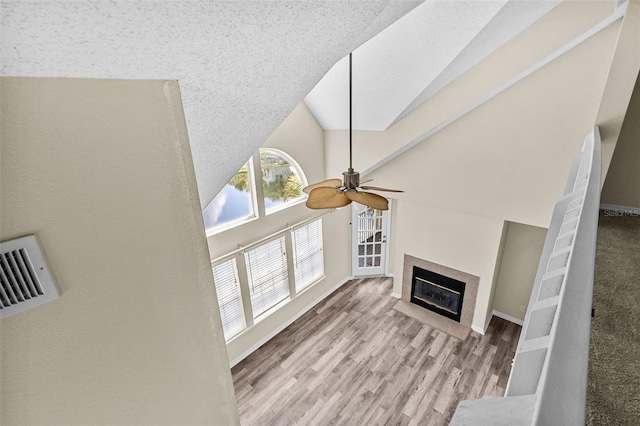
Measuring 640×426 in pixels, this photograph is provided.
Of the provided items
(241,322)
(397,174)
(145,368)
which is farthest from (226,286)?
(145,368)

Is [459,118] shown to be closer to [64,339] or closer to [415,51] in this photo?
[415,51]

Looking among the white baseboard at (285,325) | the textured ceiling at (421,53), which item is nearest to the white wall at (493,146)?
the textured ceiling at (421,53)

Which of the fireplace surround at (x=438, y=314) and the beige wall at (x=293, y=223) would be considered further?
the fireplace surround at (x=438, y=314)

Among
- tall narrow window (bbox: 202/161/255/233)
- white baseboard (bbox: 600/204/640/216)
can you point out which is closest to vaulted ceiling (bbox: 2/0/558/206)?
tall narrow window (bbox: 202/161/255/233)

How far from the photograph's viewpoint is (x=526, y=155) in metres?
3.94

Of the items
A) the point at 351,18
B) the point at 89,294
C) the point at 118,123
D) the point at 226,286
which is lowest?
the point at 226,286

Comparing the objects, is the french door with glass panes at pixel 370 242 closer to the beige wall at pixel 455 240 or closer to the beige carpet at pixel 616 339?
the beige wall at pixel 455 240

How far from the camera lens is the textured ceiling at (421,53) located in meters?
2.82

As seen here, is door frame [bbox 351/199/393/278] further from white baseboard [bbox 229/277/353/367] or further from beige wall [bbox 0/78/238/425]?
beige wall [bbox 0/78/238/425]

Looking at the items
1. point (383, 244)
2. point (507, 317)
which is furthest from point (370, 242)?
point (507, 317)

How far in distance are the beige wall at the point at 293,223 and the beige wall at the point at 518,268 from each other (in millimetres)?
3167

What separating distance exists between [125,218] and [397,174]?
4.73 meters

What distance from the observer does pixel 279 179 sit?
5348 millimetres

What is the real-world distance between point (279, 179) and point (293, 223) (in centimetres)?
87
